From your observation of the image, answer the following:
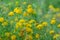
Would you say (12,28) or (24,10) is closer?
(12,28)

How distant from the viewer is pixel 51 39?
351 centimetres

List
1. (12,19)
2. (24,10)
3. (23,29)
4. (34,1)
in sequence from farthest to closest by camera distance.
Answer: (34,1) < (24,10) < (12,19) < (23,29)

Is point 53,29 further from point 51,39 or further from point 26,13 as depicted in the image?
point 26,13

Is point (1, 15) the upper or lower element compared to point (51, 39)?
upper

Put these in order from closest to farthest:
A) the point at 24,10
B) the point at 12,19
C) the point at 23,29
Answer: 1. the point at 23,29
2. the point at 12,19
3. the point at 24,10

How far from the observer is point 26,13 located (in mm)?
3721

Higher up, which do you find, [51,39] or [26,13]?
[26,13]

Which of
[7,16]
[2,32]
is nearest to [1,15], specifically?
[7,16]

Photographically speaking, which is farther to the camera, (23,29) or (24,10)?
(24,10)

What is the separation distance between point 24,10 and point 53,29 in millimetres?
649

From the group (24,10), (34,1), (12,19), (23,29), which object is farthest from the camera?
(34,1)

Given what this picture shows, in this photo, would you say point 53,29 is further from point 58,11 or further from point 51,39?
point 58,11

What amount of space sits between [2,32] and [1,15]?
32cm

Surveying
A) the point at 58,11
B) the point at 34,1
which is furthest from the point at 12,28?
the point at 34,1
